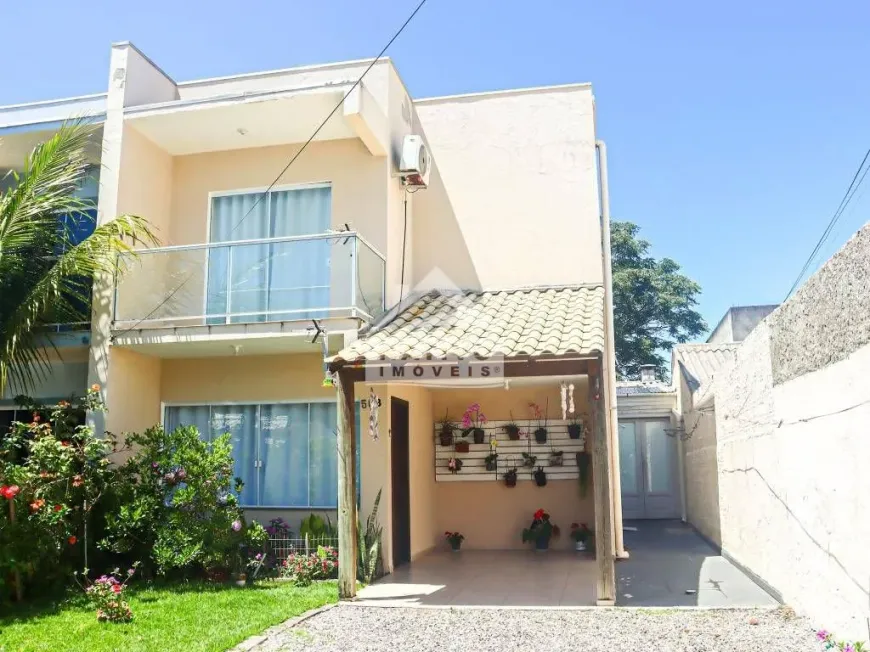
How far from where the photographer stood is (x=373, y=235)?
12.6m

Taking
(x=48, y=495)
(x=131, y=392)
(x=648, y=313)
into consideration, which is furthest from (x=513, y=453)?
(x=648, y=313)

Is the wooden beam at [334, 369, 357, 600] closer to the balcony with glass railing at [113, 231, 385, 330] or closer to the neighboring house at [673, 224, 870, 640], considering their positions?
the balcony with glass railing at [113, 231, 385, 330]

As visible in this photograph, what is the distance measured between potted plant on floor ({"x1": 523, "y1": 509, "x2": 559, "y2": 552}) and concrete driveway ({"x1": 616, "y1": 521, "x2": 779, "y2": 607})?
141 centimetres

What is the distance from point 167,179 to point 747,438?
9.91 metres

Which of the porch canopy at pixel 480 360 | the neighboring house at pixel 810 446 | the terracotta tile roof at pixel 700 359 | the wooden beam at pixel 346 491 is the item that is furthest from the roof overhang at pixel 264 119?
the terracotta tile roof at pixel 700 359

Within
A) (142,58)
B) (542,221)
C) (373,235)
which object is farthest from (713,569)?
(142,58)

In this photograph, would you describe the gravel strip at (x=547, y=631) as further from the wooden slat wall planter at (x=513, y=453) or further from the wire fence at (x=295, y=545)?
the wooden slat wall planter at (x=513, y=453)

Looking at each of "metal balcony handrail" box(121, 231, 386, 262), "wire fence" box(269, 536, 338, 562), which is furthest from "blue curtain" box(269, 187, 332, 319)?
"wire fence" box(269, 536, 338, 562)

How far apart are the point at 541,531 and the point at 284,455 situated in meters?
4.85

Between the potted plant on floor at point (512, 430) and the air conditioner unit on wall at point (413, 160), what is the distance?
4844 mm

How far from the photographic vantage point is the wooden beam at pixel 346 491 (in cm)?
984

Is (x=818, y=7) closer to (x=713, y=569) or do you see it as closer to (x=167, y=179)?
(x=713, y=569)

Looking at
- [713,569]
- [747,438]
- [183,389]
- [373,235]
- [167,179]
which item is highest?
[167,179]

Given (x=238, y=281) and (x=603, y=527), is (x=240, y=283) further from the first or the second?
(x=603, y=527)
